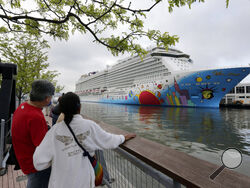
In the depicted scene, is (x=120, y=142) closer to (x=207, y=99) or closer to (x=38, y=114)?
(x=38, y=114)

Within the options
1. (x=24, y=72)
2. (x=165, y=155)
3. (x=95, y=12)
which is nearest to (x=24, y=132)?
(x=165, y=155)

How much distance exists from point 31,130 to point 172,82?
2384 centimetres

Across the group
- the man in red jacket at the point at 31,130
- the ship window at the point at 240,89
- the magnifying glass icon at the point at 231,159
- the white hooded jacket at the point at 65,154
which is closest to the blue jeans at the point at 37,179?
the man in red jacket at the point at 31,130

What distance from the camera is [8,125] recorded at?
3.44 meters

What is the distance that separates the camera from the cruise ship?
1997 centimetres

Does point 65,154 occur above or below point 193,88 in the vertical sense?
below

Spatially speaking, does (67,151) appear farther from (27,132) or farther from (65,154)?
(27,132)

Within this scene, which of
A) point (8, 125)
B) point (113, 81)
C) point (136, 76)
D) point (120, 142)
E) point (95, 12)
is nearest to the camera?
point (120, 142)

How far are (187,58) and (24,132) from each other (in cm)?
3626

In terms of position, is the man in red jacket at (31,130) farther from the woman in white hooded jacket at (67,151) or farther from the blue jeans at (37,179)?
the woman in white hooded jacket at (67,151)

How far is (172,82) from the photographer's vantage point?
2341 centimetres

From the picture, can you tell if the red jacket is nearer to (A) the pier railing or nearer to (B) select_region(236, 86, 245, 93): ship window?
(A) the pier railing

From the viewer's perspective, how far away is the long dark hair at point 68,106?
1146 mm

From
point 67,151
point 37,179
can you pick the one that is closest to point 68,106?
point 67,151
